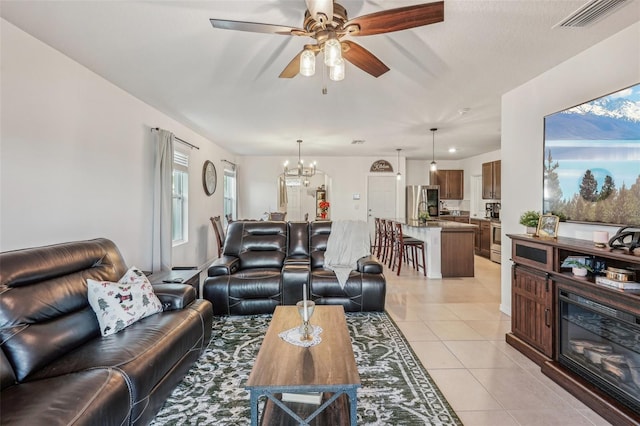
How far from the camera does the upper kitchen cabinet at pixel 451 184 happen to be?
8945 millimetres

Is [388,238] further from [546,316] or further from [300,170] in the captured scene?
[546,316]

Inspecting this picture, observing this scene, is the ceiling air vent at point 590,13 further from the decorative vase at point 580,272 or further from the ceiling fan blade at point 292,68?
the ceiling fan blade at point 292,68

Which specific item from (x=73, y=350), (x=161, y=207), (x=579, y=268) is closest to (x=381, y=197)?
(x=161, y=207)

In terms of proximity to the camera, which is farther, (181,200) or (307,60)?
(181,200)

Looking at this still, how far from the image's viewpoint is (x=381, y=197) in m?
8.66

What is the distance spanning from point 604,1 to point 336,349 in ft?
8.84

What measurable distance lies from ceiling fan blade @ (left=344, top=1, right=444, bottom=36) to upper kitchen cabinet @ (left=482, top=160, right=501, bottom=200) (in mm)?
6154

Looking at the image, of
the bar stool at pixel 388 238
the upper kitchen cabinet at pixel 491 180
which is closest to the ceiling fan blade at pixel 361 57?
the bar stool at pixel 388 238

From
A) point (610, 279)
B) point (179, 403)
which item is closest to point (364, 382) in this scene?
point (179, 403)

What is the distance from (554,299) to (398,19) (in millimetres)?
2323

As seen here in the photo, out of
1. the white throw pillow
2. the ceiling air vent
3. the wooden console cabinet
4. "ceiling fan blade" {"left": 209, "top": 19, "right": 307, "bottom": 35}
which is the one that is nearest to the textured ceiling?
the ceiling air vent

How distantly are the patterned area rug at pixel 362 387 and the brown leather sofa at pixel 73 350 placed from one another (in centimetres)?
15

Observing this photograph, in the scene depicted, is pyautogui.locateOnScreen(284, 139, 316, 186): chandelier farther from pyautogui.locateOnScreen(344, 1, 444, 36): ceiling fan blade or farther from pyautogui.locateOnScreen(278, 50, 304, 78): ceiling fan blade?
pyautogui.locateOnScreen(344, 1, 444, 36): ceiling fan blade

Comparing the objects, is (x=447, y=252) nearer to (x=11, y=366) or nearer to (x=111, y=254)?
(x=111, y=254)
